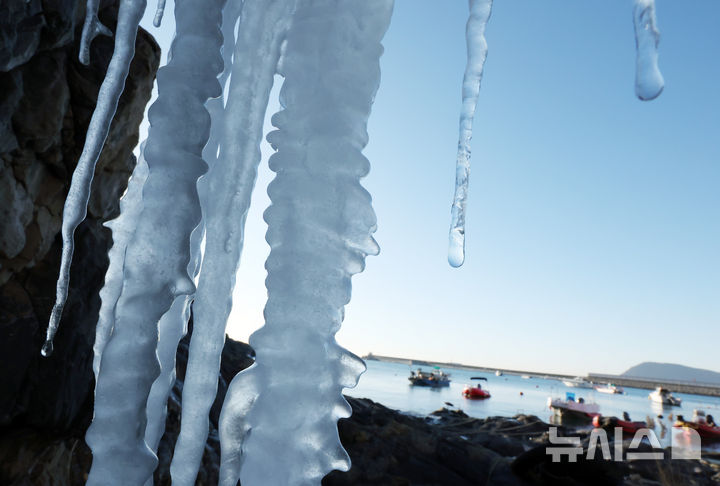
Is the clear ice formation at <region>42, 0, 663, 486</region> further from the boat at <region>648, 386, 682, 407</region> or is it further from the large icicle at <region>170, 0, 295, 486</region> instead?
the boat at <region>648, 386, 682, 407</region>

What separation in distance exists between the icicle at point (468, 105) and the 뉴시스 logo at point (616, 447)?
7912mm

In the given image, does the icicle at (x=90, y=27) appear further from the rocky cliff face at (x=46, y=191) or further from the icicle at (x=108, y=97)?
the rocky cliff face at (x=46, y=191)

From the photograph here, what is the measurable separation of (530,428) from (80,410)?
1692 centimetres

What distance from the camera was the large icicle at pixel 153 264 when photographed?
62.1 inches

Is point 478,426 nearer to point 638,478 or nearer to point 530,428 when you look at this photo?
point 530,428

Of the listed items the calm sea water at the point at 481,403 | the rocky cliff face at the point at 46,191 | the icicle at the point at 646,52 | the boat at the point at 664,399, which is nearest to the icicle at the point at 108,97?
the rocky cliff face at the point at 46,191

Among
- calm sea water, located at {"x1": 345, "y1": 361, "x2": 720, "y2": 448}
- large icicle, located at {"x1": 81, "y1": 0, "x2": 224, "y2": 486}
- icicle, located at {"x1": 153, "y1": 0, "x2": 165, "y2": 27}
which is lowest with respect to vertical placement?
calm sea water, located at {"x1": 345, "y1": 361, "x2": 720, "y2": 448}

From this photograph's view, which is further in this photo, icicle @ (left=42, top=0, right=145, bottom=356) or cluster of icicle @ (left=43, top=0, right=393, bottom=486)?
icicle @ (left=42, top=0, right=145, bottom=356)

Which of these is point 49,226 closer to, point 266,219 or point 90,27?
point 90,27

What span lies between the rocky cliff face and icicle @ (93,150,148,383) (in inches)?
64.1

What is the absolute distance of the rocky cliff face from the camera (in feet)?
10.5

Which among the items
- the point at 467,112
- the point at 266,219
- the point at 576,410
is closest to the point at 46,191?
the point at 266,219

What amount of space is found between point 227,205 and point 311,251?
0.51 metres

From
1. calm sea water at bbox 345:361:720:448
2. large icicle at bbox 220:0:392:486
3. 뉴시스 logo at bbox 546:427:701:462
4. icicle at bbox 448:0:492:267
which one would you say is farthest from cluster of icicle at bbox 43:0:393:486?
calm sea water at bbox 345:361:720:448
